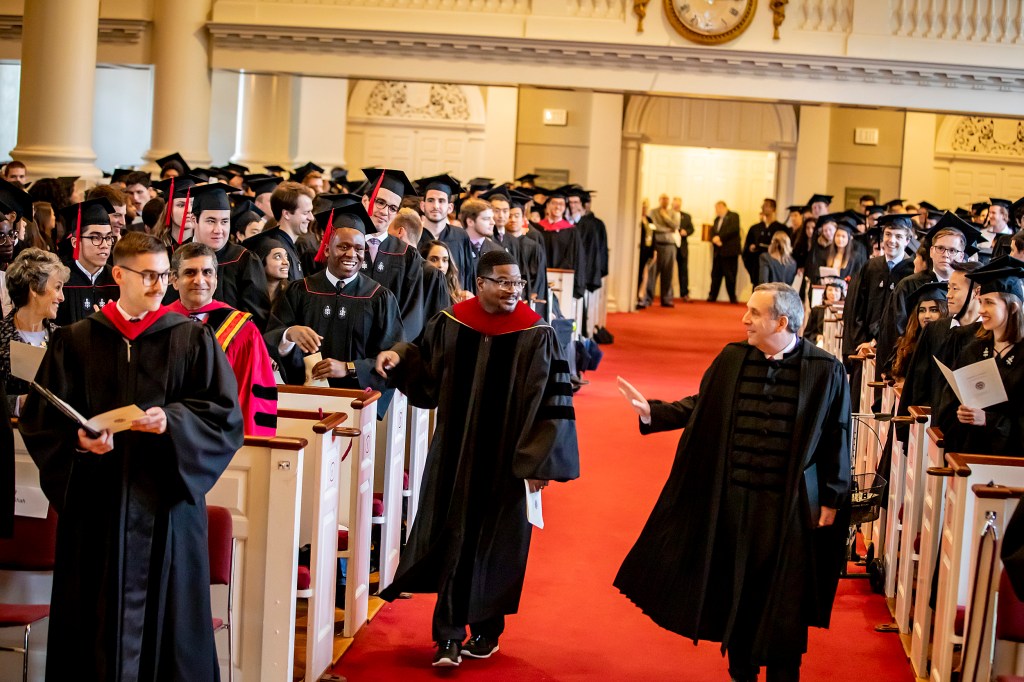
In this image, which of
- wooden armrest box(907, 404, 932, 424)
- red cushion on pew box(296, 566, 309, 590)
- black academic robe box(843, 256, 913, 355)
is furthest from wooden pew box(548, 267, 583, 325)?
red cushion on pew box(296, 566, 309, 590)

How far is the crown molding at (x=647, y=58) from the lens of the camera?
1553 cm

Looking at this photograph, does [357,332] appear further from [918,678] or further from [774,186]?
[774,186]

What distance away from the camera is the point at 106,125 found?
19.6 meters

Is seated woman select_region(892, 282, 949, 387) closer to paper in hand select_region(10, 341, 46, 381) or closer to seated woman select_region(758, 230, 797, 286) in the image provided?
paper in hand select_region(10, 341, 46, 381)

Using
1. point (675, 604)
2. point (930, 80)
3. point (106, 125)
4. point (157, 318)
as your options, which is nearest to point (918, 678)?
point (675, 604)

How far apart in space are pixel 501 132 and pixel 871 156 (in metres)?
6.23

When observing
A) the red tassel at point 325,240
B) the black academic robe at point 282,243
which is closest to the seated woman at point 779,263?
the black academic robe at point 282,243

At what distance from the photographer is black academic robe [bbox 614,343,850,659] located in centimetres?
521

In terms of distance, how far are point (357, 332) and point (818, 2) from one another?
36.1ft

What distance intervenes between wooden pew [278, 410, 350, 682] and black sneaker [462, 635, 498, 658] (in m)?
0.62

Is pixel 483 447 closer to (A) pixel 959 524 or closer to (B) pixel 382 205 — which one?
(A) pixel 959 524

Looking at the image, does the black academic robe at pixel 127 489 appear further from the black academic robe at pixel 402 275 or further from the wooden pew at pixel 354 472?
the black academic robe at pixel 402 275

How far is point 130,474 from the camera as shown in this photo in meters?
4.26

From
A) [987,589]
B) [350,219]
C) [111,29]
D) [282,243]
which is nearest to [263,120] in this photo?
[111,29]
